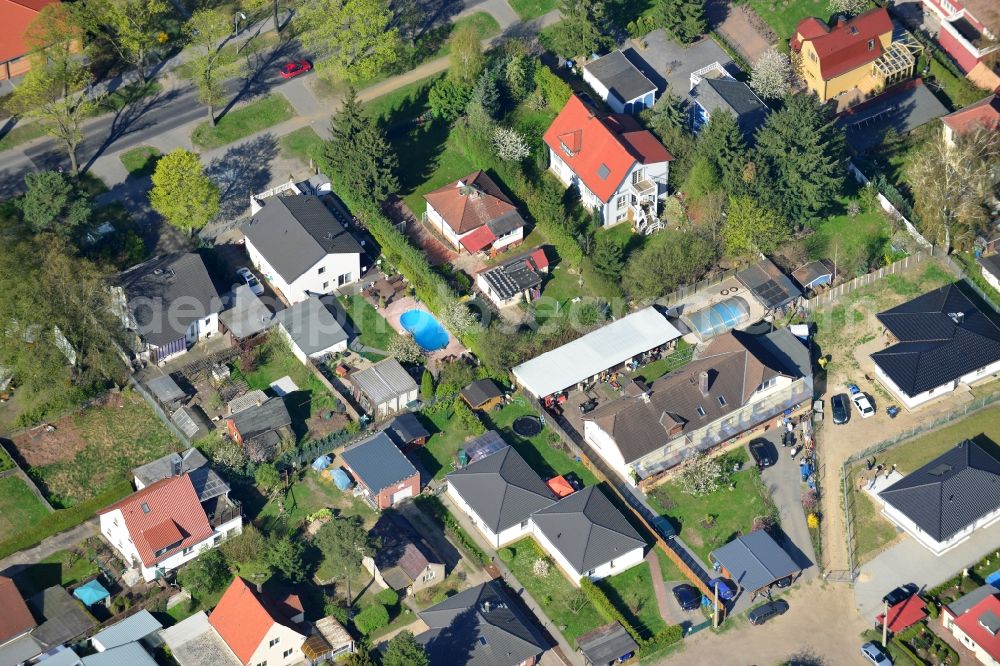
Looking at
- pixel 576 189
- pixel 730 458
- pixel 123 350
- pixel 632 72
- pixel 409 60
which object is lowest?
pixel 730 458

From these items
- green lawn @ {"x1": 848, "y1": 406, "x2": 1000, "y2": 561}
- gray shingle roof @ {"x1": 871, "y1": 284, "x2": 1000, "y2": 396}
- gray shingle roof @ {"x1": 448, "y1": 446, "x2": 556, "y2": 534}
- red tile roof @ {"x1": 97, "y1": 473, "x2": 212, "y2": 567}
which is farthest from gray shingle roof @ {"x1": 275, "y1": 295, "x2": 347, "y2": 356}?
gray shingle roof @ {"x1": 871, "y1": 284, "x2": 1000, "y2": 396}

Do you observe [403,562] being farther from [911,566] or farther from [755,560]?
[911,566]

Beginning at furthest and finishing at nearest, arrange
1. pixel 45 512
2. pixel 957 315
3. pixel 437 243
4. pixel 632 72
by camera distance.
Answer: pixel 632 72
pixel 437 243
pixel 957 315
pixel 45 512

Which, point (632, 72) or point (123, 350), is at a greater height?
point (632, 72)

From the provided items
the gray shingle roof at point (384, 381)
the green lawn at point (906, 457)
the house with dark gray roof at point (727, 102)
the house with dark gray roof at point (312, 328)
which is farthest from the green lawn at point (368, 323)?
the green lawn at point (906, 457)

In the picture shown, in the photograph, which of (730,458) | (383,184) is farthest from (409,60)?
(730,458)

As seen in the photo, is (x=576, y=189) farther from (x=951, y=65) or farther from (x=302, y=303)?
(x=951, y=65)

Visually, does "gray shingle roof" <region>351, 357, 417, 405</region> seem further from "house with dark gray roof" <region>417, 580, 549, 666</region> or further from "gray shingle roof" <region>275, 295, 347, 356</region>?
"house with dark gray roof" <region>417, 580, 549, 666</region>
